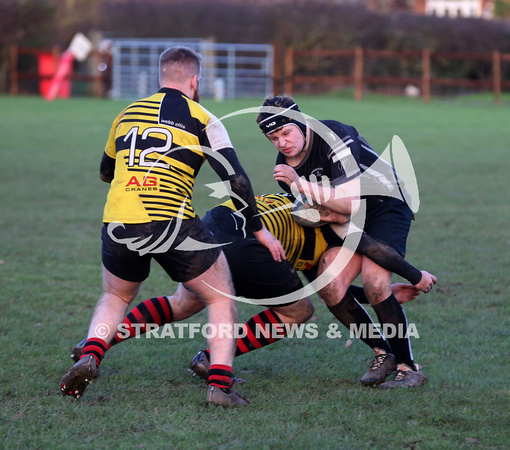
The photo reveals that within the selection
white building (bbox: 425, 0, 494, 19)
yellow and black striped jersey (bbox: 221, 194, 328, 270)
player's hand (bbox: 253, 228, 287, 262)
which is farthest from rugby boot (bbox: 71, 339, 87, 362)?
white building (bbox: 425, 0, 494, 19)

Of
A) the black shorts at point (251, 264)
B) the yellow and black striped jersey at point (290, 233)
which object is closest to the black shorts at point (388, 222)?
the yellow and black striped jersey at point (290, 233)

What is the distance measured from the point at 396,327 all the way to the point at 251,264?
93 cm

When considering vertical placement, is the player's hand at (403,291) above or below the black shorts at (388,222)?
below

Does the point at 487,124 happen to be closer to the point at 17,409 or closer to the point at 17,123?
the point at 17,123

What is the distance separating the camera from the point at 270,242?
3.93m

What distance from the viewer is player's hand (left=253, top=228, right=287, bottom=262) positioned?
392 cm

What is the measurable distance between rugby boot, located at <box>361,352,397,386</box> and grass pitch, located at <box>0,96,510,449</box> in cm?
9

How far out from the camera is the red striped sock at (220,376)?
3.80m

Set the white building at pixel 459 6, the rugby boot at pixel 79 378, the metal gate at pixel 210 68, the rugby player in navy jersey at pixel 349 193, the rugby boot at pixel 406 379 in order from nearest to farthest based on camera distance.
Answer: the rugby boot at pixel 79 378
the rugby boot at pixel 406 379
the rugby player in navy jersey at pixel 349 193
the metal gate at pixel 210 68
the white building at pixel 459 6

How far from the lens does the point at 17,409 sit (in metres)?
3.72

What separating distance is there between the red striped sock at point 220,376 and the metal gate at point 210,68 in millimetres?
26739

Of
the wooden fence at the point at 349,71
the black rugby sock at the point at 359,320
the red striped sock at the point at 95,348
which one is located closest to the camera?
the red striped sock at the point at 95,348

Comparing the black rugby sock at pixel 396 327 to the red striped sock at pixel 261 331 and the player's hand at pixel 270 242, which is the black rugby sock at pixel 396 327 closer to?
the red striped sock at pixel 261 331

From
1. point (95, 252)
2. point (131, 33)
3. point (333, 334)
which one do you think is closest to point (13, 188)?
point (95, 252)
